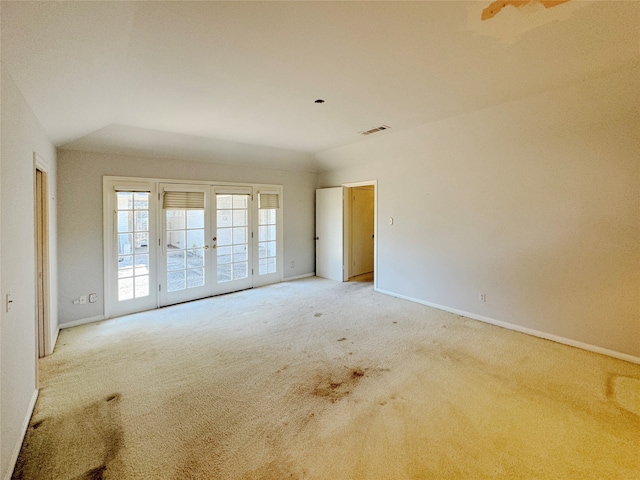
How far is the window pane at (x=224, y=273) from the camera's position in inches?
207

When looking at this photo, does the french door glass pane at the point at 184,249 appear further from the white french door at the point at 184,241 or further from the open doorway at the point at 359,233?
the open doorway at the point at 359,233

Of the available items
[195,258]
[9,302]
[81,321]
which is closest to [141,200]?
[195,258]

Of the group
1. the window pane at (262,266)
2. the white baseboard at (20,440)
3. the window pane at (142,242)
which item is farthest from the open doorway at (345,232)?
the white baseboard at (20,440)

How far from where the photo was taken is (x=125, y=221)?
→ 4.21 metres

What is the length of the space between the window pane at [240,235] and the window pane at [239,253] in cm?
11

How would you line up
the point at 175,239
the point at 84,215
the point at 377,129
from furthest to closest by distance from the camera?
the point at 175,239
the point at 377,129
the point at 84,215

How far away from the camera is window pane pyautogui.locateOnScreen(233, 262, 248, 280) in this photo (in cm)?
547

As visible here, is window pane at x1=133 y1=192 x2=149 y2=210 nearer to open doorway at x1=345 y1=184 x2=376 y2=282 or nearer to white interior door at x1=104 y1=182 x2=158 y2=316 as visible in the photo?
white interior door at x1=104 y1=182 x2=158 y2=316

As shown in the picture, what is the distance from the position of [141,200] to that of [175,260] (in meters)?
1.04

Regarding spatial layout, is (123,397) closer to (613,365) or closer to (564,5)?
(564,5)

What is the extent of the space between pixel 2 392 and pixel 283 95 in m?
2.96

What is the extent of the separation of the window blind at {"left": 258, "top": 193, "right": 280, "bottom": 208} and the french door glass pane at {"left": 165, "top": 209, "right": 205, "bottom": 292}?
3.89 ft

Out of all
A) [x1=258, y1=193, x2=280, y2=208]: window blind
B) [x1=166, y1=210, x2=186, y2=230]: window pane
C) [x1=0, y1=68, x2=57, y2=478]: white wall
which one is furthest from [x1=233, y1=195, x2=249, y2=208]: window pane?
[x1=0, y1=68, x2=57, y2=478]: white wall

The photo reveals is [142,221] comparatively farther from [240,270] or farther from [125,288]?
[240,270]
